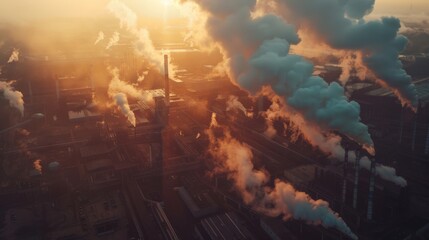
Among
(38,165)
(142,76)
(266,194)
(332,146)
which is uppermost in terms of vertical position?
(142,76)

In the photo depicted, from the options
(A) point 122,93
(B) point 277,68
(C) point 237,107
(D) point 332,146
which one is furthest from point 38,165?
(D) point 332,146

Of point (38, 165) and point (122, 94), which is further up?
point (122, 94)

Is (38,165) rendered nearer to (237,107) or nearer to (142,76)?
(237,107)

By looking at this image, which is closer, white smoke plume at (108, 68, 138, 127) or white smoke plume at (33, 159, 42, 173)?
white smoke plume at (33, 159, 42, 173)

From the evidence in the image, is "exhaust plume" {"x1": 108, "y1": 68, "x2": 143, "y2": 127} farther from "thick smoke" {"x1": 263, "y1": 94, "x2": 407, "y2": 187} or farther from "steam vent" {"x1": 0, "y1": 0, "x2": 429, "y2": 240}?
"thick smoke" {"x1": 263, "y1": 94, "x2": 407, "y2": 187}

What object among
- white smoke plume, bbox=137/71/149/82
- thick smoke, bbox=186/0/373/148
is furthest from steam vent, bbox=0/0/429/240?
white smoke plume, bbox=137/71/149/82

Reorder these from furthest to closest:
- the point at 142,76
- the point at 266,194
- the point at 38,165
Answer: the point at 142,76 < the point at 38,165 < the point at 266,194
